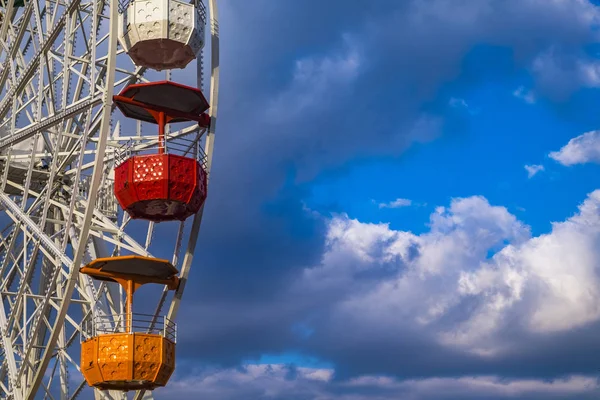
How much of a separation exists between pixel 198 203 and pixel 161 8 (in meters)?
6.15

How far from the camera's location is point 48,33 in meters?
30.8

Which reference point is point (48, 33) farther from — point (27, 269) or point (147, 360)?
point (147, 360)

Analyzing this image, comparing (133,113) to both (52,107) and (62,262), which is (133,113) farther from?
(62,262)

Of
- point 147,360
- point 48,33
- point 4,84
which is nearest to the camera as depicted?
point 147,360

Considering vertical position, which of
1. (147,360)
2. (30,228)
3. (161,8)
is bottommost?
(147,360)

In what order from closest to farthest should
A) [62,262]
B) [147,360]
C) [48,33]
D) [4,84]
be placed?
[147,360] < [62,262] < [48,33] < [4,84]

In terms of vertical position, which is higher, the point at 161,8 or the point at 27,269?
the point at 161,8

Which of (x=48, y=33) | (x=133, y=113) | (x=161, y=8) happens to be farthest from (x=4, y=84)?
(x=161, y=8)

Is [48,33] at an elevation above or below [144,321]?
above

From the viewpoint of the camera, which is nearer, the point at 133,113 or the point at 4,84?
the point at 133,113

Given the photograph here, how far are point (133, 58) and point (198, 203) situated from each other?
5113mm

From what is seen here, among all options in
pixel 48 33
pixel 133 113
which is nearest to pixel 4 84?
pixel 48 33

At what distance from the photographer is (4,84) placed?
34.0 metres

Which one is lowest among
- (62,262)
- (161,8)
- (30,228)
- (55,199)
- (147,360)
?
(147,360)
